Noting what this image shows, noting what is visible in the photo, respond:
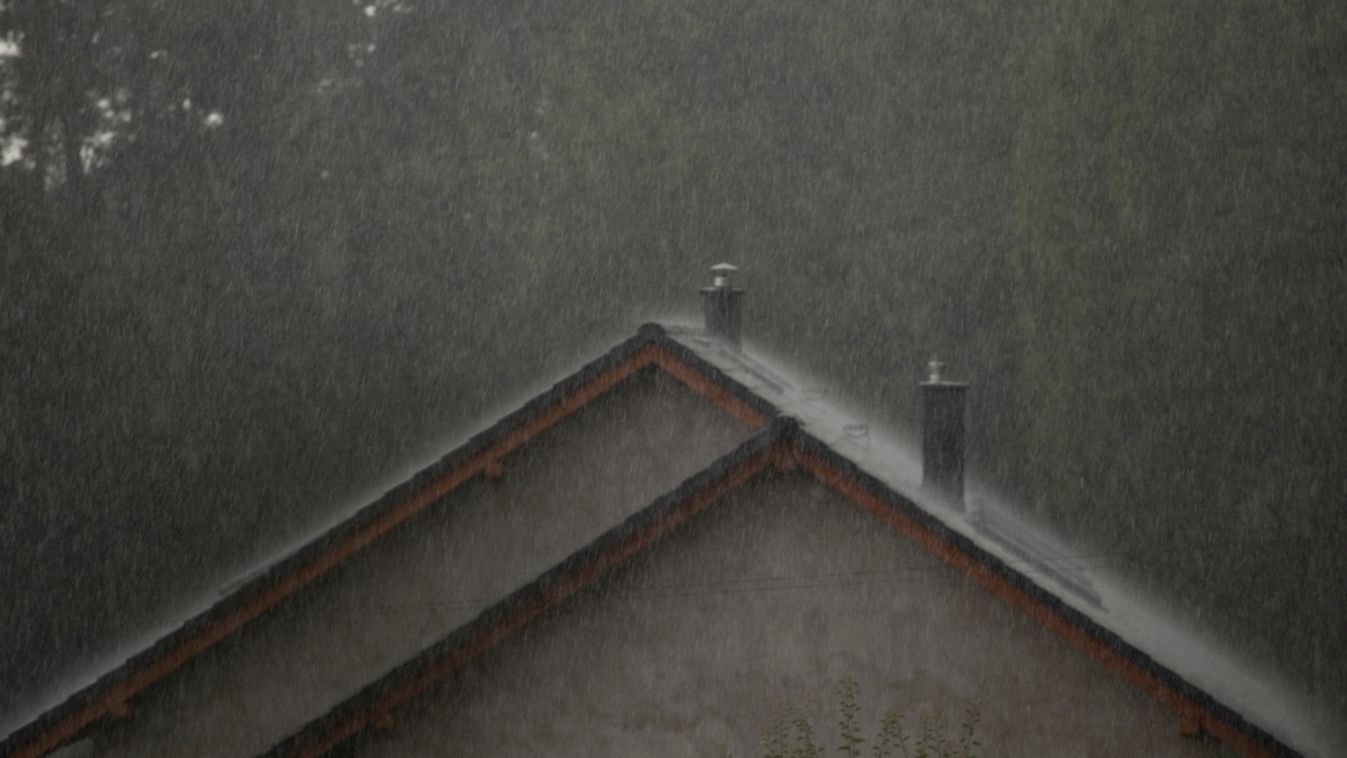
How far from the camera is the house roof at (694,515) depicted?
9.20 meters

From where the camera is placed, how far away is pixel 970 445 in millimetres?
28469

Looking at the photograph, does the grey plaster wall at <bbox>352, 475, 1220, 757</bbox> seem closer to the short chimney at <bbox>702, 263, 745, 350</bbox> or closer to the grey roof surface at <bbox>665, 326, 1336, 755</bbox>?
the grey roof surface at <bbox>665, 326, 1336, 755</bbox>

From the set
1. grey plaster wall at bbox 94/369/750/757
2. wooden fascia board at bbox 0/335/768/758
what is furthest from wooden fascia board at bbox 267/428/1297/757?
grey plaster wall at bbox 94/369/750/757

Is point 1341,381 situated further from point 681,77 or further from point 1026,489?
point 681,77

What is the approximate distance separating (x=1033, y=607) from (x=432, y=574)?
4.87m

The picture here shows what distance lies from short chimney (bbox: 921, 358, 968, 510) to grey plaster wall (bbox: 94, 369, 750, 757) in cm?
132

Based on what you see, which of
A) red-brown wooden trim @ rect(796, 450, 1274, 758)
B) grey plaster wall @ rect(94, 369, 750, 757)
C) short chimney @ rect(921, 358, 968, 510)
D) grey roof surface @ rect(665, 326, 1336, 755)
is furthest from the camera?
grey plaster wall @ rect(94, 369, 750, 757)

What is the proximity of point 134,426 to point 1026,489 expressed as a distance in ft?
45.1

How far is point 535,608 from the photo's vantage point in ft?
30.8

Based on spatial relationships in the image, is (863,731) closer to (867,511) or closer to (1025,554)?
(867,511)

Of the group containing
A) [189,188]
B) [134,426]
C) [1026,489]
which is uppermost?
[189,188]

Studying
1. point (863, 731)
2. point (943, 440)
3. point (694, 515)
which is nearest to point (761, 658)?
point (863, 731)

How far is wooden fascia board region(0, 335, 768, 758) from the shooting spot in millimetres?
11469

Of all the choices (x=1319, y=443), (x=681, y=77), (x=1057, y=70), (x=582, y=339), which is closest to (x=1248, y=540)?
(x=1319, y=443)
